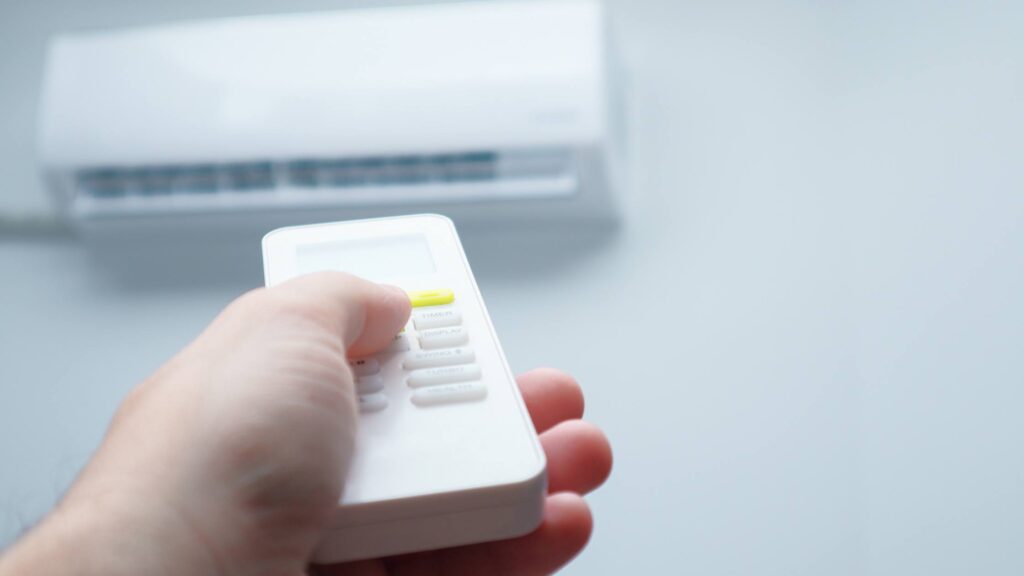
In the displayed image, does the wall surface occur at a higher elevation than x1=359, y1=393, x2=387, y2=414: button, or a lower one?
lower

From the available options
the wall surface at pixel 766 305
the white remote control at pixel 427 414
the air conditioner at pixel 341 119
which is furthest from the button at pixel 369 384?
the air conditioner at pixel 341 119

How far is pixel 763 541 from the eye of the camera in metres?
0.58

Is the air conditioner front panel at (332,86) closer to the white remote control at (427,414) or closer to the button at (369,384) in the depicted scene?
the white remote control at (427,414)

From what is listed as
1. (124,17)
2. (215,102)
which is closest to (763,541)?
(215,102)

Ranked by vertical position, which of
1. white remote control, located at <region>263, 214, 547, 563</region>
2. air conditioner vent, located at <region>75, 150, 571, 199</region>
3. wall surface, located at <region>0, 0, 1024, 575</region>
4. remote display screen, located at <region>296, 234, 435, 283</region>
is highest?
remote display screen, located at <region>296, 234, 435, 283</region>

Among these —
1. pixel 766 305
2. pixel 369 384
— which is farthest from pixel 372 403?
pixel 766 305

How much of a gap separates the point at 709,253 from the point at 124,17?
0.50 meters

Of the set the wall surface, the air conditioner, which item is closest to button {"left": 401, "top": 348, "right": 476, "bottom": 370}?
the wall surface

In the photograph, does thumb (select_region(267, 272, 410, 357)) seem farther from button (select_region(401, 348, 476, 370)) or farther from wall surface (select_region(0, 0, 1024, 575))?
wall surface (select_region(0, 0, 1024, 575))

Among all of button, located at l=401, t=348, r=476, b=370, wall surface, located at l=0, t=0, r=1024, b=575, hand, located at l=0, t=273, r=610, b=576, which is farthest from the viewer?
wall surface, located at l=0, t=0, r=1024, b=575

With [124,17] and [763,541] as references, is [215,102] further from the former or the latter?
[763,541]

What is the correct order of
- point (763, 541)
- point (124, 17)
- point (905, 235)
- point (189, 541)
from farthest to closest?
point (124, 17) < point (905, 235) < point (763, 541) < point (189, 541)

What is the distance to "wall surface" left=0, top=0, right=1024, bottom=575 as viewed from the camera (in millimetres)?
585

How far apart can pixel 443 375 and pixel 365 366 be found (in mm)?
31
